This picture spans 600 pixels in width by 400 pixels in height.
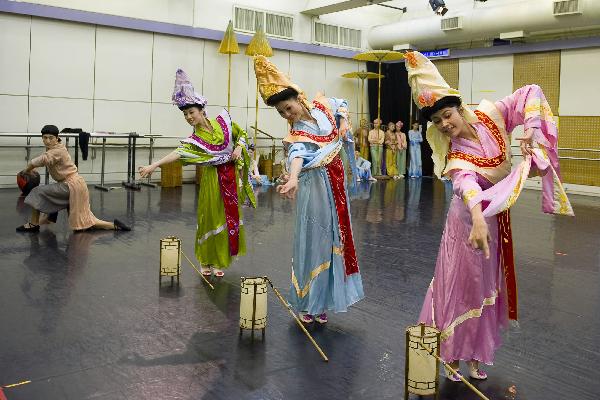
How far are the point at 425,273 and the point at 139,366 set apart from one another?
2.51 metres

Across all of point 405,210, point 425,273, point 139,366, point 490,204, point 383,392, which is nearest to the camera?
point 490,204

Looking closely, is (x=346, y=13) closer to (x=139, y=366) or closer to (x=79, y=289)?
(x=79, y=289)

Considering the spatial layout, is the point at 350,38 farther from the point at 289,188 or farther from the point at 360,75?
the point at 289,188

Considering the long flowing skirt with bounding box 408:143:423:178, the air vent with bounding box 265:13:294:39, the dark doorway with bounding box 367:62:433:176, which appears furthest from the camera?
the dark doorway with bounding box 367:62:433:176

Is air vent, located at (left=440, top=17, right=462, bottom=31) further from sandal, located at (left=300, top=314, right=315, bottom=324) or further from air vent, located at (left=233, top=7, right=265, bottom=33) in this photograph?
sandal, located at (left=300, top=314, right=315, bottom=324)

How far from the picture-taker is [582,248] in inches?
224

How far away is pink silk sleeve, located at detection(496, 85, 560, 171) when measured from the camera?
7.77ft

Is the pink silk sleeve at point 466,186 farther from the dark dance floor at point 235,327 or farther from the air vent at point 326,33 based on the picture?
the air vent at point 326,33

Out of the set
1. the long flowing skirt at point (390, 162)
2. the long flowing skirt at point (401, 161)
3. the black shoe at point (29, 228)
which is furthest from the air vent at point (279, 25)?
the black shoe at point (29, 228)

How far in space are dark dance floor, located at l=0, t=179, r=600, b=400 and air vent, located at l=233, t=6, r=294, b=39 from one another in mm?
7101

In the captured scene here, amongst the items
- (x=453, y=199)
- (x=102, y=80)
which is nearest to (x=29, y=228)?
(x=453, y=199)

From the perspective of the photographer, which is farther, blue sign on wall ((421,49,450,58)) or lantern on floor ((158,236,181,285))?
blue sign on wall ((421,49,450,58))

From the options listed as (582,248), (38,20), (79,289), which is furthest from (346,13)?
(79,289)

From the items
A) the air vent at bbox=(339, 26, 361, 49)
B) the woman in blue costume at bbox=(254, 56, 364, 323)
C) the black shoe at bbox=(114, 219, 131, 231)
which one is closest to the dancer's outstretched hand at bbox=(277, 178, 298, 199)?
the woman in blue costume at bbox=(254, 56, 364, 323)
